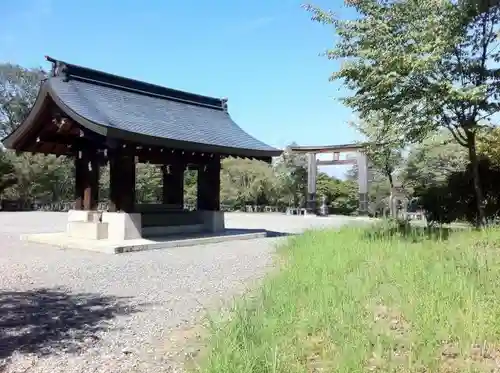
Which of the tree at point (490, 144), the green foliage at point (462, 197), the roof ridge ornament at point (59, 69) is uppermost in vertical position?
the roof ridge ornament at point (59, 69)

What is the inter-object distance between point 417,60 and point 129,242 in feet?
22.8

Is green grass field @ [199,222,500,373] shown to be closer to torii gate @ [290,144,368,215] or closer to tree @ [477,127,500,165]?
tree @ [477,127,500,165]

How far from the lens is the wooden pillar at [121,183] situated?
1055cm

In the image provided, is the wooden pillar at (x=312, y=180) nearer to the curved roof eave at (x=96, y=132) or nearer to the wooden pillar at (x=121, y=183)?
the curved roof eave at (x=96, y=132)

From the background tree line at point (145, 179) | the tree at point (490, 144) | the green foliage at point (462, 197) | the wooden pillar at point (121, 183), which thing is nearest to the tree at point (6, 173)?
the background tree line at point (145, 179)

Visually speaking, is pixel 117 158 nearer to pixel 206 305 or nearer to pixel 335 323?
pixel 206 305

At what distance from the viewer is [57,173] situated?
98.5 feet

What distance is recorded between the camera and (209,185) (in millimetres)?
13250

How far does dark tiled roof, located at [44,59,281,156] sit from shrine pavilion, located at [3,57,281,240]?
Result: 3 cm

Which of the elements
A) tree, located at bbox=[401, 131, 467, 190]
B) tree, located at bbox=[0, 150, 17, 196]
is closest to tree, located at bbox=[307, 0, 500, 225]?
tree, located at bbox=[401, 131, 467, 190]

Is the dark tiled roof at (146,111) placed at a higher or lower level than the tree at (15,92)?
lower

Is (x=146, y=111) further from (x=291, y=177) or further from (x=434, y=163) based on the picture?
(x=291, y=177)

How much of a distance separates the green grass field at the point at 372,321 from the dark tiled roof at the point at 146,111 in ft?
19.8

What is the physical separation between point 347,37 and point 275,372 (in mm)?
7420
